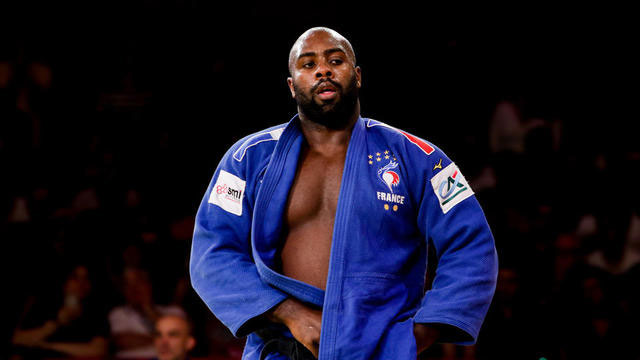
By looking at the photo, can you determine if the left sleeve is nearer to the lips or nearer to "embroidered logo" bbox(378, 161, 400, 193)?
"embroidered logo" bbox(378, 161, 400, 193)

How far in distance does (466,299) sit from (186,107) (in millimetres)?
4733

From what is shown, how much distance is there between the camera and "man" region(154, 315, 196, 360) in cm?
409

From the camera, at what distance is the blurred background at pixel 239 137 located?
4613 mm

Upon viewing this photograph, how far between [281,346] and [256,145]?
23.3 inches

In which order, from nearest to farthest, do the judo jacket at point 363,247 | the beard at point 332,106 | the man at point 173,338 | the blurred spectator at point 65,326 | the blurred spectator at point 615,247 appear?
the judo jacket at point 363,247
the beard at point 332,106
the man at point 173,338
the blurred spectator at point 65,326
the blurred spectator at point 615,247

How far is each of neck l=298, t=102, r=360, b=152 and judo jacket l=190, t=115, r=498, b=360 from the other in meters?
0.05

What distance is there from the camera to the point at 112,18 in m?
6.52

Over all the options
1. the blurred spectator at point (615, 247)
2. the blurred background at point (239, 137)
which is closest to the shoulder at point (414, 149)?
the blurred background at point (239, 137)

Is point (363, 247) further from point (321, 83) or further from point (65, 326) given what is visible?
point (65, 326)

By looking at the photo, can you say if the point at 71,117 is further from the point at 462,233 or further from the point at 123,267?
the point at 462,233

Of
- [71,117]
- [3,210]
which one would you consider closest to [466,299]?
[3,210]

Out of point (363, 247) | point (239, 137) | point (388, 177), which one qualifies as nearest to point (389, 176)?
point (388, 177)

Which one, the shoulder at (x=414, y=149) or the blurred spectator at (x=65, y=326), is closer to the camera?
the shoulder at (x=414, y=149)

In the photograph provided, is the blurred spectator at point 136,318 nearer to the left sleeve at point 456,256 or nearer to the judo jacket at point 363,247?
the judo jacket at point 363,247
